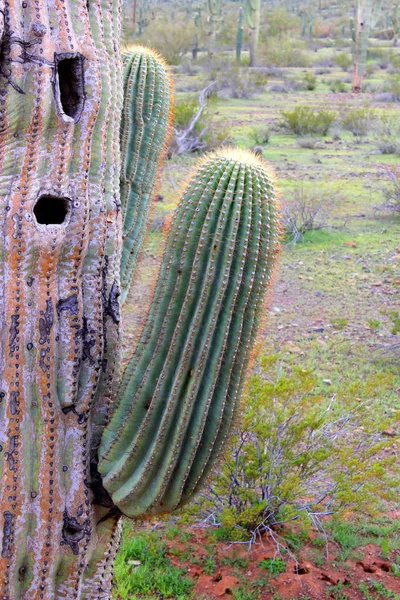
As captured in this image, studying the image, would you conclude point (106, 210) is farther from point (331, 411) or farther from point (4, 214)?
point (331, 411)

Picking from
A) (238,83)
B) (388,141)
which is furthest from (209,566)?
(238,83)

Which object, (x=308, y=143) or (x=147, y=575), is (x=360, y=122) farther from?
(x=147, y=575)

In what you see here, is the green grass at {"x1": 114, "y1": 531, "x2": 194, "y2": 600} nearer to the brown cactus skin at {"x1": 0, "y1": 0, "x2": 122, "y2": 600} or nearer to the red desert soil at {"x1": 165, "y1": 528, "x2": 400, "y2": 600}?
the red desert soil at {"x1": 165, "y1": 528, "x2": 400, "y2": 600}

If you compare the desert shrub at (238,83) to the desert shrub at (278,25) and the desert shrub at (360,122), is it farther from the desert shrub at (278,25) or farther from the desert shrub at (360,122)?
the desert shrub at (278,25)

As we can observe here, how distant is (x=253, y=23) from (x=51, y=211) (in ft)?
112

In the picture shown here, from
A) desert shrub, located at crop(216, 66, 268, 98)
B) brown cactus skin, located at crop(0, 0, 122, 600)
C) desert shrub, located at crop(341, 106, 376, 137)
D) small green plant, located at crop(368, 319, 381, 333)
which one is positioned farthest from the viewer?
desert shrub, located at crop(216, 66, 268, 98)

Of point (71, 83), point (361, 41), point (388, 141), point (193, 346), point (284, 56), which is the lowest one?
point (388, 141)

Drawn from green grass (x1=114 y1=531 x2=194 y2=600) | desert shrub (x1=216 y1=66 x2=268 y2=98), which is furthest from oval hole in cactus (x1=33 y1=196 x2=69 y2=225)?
desert shrub (x1=216 y1=66 x2=268 y2=98)

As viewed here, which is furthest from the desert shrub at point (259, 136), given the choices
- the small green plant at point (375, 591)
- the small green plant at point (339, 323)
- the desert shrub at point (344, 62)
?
the desert shrub at point (344, 62)

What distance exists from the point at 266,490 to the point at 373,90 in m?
24.9

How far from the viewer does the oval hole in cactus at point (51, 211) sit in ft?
9.14

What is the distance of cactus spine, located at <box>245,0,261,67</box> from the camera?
3325cm

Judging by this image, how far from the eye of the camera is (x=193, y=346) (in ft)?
9.17

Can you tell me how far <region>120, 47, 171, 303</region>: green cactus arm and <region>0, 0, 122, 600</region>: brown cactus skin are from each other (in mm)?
921
